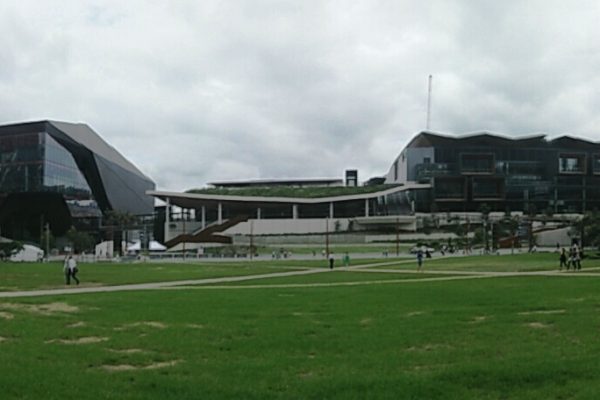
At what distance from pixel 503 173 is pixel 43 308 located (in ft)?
460

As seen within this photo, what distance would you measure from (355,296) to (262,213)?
125 m

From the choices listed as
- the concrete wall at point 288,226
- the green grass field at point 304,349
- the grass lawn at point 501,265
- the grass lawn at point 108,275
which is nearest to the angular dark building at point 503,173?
the concrete wall at point 288,226

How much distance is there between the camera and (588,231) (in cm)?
7906

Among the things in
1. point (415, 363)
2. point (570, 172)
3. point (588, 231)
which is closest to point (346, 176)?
point (570, 172)

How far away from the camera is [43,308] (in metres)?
21.0

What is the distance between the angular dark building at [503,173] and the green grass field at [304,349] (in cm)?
13061

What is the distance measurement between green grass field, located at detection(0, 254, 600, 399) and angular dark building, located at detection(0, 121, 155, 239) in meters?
108

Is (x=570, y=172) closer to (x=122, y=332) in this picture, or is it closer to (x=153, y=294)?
(x=153, y=294)

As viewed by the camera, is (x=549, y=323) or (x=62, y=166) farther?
(x=62, y=166)

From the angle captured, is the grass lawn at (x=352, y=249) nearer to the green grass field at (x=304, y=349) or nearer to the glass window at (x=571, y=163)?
the glass window at (x=571, y=163)

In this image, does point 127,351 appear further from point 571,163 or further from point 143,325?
point 571,163

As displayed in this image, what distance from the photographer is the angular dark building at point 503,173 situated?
495 feet

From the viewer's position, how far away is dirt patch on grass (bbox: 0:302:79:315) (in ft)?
65.5

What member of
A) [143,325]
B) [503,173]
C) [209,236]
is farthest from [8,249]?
[503,173]
